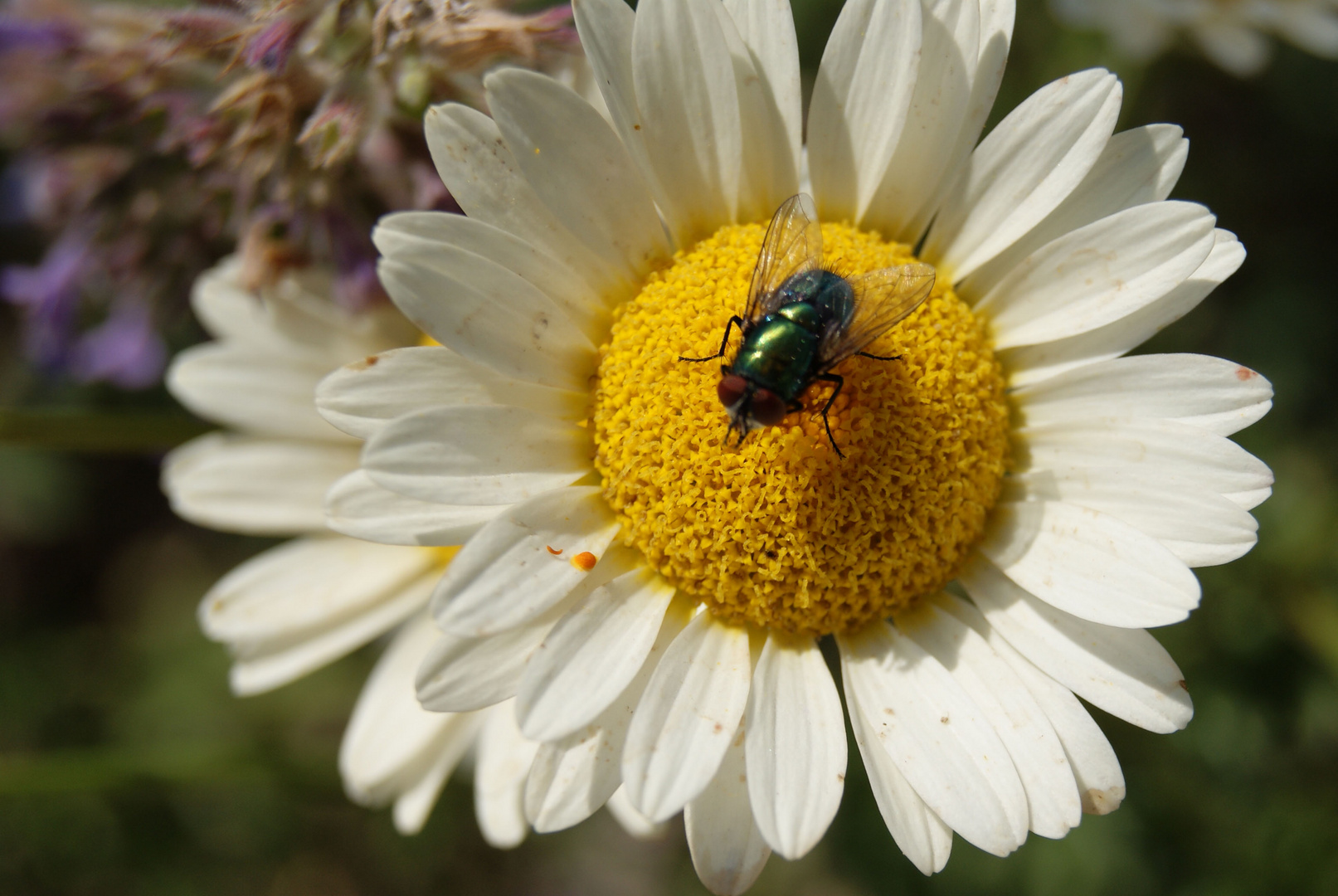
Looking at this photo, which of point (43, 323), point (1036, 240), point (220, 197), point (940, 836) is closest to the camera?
point (940, 836)

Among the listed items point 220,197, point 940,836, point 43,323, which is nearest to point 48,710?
point 43,323

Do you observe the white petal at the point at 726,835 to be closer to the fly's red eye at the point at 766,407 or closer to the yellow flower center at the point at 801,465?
the yellow flower center at the point at 801,465

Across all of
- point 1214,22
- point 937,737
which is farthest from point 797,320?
point 1214,22

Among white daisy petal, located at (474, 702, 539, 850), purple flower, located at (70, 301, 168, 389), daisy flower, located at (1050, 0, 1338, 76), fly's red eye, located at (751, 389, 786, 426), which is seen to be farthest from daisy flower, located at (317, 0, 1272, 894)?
daisy flower, located at (1050, 0, 1338, 76)

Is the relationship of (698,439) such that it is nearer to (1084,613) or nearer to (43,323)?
(1084,613)

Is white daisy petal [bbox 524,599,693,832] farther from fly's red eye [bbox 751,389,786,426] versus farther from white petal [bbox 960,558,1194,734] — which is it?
white petal [bbox 960,558,1194,734]

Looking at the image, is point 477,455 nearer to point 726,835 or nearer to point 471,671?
point 471,671
